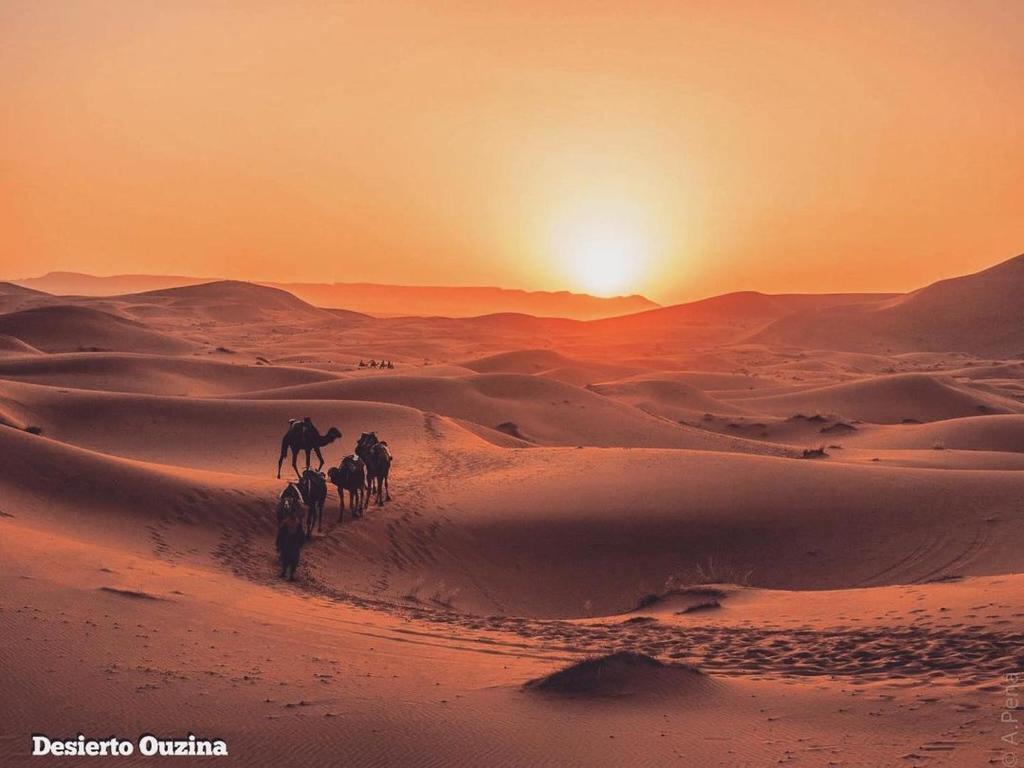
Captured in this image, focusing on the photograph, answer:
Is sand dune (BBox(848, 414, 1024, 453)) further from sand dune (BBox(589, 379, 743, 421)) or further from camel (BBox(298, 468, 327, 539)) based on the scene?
camel (BBox(298, 468, 327, 539))

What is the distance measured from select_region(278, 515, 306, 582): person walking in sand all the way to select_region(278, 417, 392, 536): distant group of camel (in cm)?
13

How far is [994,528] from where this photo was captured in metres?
16.9

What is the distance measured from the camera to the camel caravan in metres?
13.7

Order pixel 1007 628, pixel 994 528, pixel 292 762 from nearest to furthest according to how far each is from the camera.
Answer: pixel 292 762 → pixel 1007 628 → pixel 994 528

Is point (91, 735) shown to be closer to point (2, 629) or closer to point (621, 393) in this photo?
point (2, 629)

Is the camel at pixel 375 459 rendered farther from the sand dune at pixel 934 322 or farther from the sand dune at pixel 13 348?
the sand dune at pixel 934 322

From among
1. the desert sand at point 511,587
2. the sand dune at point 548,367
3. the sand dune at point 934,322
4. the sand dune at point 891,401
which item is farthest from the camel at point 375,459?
the sand dune at point 934,322

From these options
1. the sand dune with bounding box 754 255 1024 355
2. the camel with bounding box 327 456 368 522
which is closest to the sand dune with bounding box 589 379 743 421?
the camel with bounding box 327 456 368 522

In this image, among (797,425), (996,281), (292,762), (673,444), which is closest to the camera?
(292,762)

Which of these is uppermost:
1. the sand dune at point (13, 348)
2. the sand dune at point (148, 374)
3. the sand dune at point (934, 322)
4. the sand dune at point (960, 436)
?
the sand dune at point (934, 322)

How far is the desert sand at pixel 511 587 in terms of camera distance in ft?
22.3

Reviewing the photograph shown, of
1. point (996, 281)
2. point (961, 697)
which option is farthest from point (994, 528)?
point (996, 281)

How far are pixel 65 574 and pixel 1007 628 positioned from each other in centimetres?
922

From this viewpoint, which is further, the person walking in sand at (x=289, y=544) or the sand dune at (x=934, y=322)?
the sand dune at (x=934, y=322)
